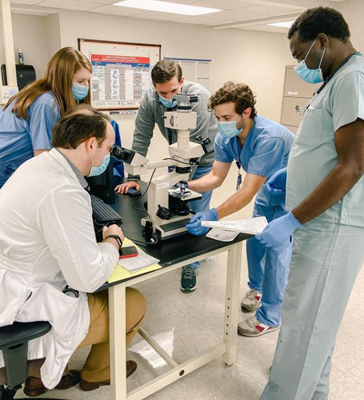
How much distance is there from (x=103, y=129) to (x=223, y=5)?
307cm

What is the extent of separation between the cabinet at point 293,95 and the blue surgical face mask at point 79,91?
3.58 m

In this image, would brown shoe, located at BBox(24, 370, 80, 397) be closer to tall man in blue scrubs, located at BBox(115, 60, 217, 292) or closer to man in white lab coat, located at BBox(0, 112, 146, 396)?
man in white lab coat, located at BBox(0, 112, 146, 396)

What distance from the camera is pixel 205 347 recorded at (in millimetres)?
2035

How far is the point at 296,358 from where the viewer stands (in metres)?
1.45

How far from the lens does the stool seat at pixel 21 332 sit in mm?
1110

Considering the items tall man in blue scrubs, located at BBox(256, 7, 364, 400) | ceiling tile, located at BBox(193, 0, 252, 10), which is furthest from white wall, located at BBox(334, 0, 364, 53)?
tall man in blue scrubs, located at BBox(256, 7, 364, 400)

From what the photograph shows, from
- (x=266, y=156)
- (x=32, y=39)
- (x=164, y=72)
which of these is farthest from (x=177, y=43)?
(x=266, y=156)

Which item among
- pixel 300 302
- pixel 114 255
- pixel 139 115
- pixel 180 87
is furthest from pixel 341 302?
pixel 139 115

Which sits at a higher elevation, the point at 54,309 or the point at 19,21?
the point at 19,21

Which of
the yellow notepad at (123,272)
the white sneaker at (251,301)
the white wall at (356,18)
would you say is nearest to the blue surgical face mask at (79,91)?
the yellow notepad at (123,272)

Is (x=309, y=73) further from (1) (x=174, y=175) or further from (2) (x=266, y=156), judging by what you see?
(1) (x=174, y=175)

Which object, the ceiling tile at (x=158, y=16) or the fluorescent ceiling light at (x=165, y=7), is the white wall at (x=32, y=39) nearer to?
the ceiling tile at (x=158, y=16)

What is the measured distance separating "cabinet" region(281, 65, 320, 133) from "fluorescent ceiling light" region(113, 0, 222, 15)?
1514mm

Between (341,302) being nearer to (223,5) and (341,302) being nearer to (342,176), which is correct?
(342,176)
